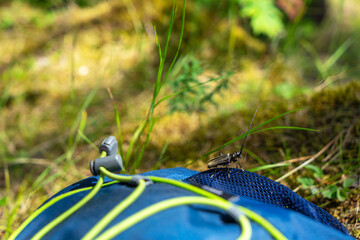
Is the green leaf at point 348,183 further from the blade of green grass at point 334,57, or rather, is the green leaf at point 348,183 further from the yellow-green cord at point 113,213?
the blade of green grass at point 334,57

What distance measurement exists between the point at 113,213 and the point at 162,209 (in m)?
0.12

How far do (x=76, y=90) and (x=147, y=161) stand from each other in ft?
3.81

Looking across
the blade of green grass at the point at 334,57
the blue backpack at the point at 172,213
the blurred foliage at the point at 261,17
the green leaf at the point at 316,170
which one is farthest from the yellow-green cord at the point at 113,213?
the blurred foliage at the point at 261,17

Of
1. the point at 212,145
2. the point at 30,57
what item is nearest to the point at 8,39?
the point at 30,57

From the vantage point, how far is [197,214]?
0.67 m

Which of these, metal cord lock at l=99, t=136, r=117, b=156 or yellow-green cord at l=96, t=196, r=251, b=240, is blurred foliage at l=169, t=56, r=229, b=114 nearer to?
metal cord lock at l=99, t=136, r=117, b=156

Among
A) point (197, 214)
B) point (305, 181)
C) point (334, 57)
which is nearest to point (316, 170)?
point (305, 181)

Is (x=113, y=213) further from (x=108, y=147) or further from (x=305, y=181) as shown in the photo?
(x=305, y=181)

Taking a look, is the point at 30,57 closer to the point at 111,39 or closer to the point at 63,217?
the point at 111,39

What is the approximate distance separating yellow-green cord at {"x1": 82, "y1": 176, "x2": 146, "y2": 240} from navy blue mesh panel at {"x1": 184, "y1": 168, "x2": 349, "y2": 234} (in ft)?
0.86

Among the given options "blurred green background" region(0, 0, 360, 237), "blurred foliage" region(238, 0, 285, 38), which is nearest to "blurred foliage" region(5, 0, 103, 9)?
"blurred green background" region(0, 0, 360, 237)

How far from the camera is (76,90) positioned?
246cm

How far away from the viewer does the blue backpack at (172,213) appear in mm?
642

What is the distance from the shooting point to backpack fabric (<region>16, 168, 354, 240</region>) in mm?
639
